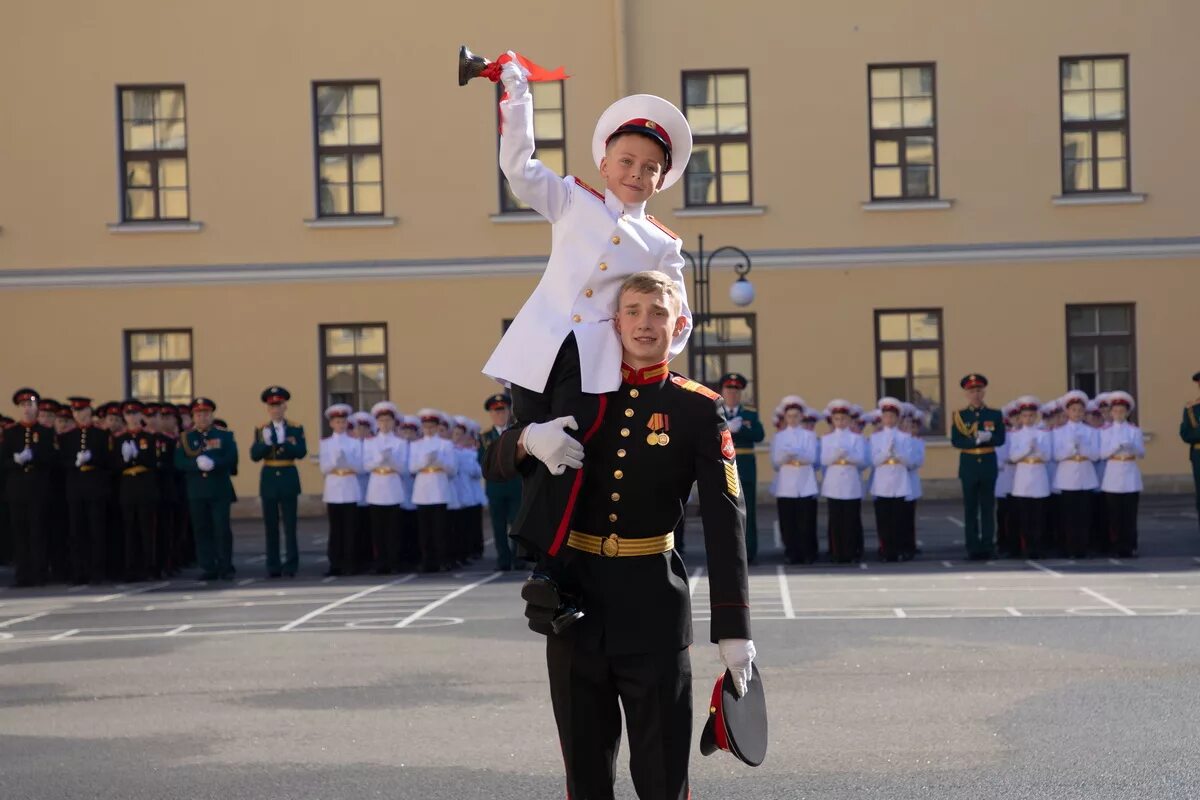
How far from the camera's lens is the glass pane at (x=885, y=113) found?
28688 mm

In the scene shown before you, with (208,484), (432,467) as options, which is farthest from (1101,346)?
(208,484)

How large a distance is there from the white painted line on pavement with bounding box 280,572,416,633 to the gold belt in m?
8.41

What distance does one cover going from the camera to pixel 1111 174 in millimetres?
28625

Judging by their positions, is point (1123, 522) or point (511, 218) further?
point (511, 218)

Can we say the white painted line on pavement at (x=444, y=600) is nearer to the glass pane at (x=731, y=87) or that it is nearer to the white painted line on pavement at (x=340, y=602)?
the white painted line on pavement at (x=340, y=602)

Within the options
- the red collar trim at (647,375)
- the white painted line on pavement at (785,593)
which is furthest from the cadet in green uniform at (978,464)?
the red collar trim at (647,375)

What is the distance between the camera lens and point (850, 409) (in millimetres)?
19938

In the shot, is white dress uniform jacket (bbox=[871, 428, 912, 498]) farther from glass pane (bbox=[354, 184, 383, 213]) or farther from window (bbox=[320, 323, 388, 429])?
glass pane (bbox=[354, 184, 383, 213])

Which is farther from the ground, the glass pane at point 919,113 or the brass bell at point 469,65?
the glass pane at point 919,113

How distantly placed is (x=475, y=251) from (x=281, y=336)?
344 cm

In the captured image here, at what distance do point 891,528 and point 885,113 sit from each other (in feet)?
38.2

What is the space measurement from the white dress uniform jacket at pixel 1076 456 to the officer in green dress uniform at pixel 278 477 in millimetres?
8139

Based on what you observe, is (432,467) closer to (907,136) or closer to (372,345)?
(372,345)

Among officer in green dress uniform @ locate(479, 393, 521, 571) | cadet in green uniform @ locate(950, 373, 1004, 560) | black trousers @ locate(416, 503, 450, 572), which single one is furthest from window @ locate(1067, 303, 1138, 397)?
black trousers @ locate(416, 503, 450, 572)
